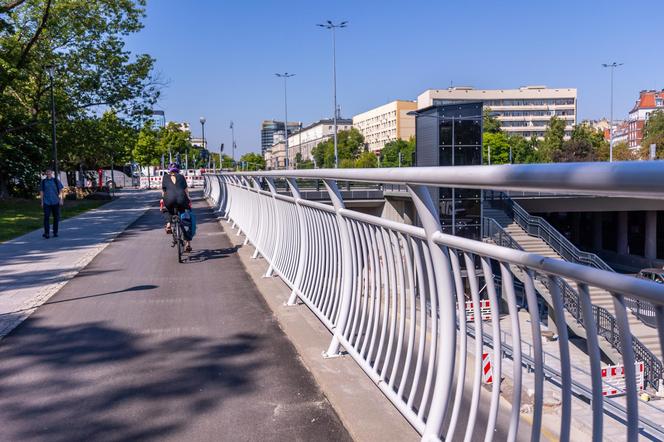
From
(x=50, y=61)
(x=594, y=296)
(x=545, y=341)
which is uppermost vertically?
(x=50, y=61)

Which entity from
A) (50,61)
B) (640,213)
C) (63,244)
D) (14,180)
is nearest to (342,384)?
(63,244)

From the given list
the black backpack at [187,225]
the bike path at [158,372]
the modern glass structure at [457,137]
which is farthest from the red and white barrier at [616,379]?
the modern glass structure at [457,137]

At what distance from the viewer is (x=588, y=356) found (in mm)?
1839

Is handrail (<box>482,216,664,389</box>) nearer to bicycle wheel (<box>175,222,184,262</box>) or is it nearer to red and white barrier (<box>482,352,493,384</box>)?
red and white barrier (<box>482,352,493,384</box>)

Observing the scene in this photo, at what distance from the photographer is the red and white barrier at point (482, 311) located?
8.02ft

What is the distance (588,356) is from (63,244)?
1270cm

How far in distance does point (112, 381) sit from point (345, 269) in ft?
5.72

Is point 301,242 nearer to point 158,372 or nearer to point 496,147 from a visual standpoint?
point 158,372

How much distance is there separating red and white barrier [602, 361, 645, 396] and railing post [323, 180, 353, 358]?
2697 millimetres

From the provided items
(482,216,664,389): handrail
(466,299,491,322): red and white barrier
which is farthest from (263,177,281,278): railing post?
(482,216,664,389): handrail

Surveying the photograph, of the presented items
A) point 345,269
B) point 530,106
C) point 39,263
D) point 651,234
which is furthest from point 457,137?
point 530,106

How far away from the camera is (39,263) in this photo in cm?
1000

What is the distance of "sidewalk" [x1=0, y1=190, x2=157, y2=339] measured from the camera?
263 inches

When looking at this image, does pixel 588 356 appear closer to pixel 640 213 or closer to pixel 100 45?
pixel 100 45
